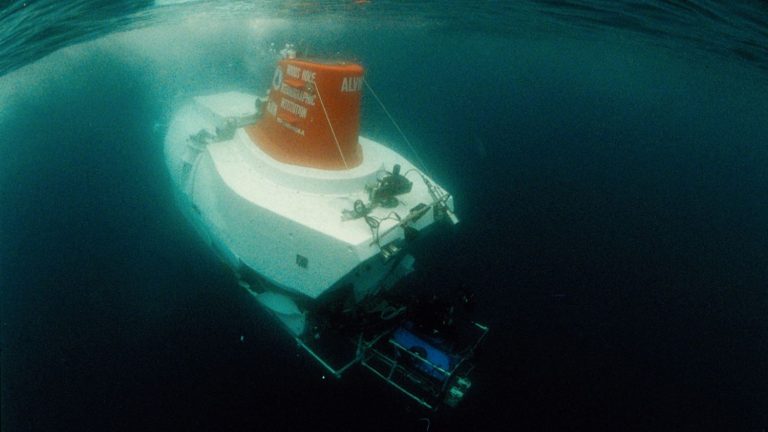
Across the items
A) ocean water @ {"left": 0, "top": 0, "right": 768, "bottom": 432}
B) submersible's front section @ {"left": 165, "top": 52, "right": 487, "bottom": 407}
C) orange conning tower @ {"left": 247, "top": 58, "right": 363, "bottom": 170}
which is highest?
orange conning tower @ {"left": 247, "top": 58, "right": 363, "bottom": 170}

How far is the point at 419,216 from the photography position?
16.5 ft

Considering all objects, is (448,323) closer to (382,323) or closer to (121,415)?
(382,323)

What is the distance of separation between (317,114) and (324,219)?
1889mm

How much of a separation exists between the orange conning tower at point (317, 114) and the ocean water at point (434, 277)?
0.81 m

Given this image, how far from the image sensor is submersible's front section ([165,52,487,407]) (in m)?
4.75

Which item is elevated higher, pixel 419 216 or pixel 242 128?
pixel 242 128

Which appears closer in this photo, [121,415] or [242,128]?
[121,415]

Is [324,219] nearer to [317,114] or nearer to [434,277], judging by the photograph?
[317,114]

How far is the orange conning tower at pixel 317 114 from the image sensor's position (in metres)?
5.54

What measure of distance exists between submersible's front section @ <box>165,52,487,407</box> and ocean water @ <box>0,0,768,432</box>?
107 cm

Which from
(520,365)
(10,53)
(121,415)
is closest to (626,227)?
(520,365)

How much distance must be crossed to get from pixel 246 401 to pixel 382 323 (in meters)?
2.63

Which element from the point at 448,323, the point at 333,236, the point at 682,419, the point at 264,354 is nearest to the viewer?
the point at 333,236

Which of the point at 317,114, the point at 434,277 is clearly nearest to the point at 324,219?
the point at 317,114
